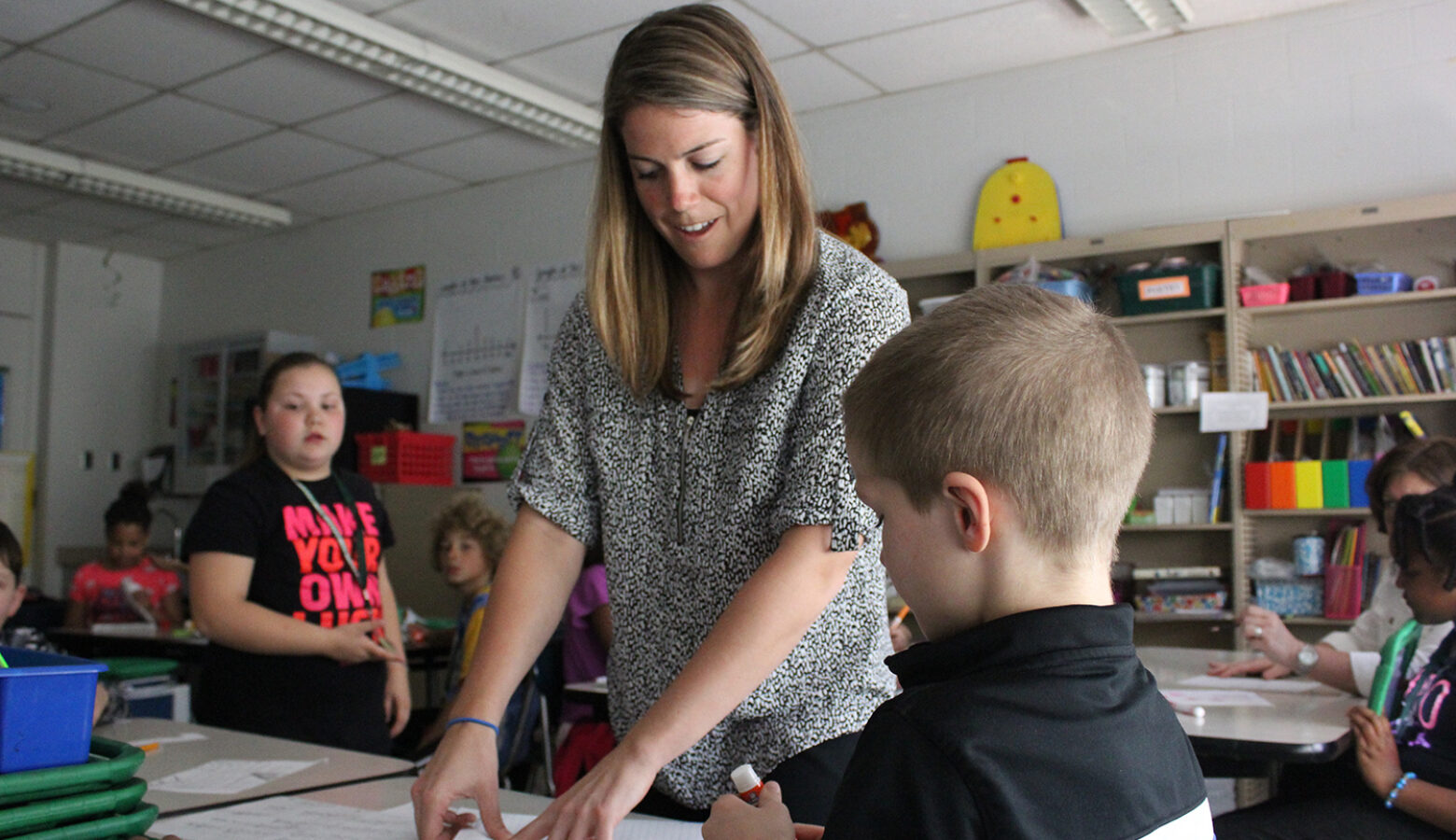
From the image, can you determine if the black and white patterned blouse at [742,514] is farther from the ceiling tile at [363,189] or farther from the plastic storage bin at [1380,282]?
the ceiling tile at [363,189]

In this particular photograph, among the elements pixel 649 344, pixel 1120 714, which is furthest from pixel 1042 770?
pixel 649 344

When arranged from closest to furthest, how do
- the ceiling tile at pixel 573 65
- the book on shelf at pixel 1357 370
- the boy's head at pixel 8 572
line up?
the boy's head at pixel 8 572
the book on shelf at pixel 1357 370
the ceiling tile at pixel 573 65

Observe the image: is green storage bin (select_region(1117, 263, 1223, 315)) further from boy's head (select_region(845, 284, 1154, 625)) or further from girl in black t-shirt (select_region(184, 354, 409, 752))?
boy's head (select_region(845, 284, 1154, 625))

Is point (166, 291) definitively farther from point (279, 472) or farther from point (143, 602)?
point (279, 472)

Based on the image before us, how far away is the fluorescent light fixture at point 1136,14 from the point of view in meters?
3.86

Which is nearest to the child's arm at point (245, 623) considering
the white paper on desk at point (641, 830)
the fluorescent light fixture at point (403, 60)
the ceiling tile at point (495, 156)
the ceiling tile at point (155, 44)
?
the white paper on desk at point (641, 830)

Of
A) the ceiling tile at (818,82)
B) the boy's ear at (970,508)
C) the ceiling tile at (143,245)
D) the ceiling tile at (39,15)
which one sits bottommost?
the boy's ear at (970,508)

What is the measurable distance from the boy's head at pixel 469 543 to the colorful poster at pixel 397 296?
2.62 meters

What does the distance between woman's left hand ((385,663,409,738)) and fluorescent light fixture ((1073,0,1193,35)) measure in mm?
3046

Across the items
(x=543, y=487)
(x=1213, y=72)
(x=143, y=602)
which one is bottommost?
(x=143, y=602)

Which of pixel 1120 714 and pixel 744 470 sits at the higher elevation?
pixel 744 470

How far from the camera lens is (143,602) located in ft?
16.2

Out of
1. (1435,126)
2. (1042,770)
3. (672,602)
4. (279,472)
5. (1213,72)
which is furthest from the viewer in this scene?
(1213,72)

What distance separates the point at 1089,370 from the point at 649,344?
57cm
